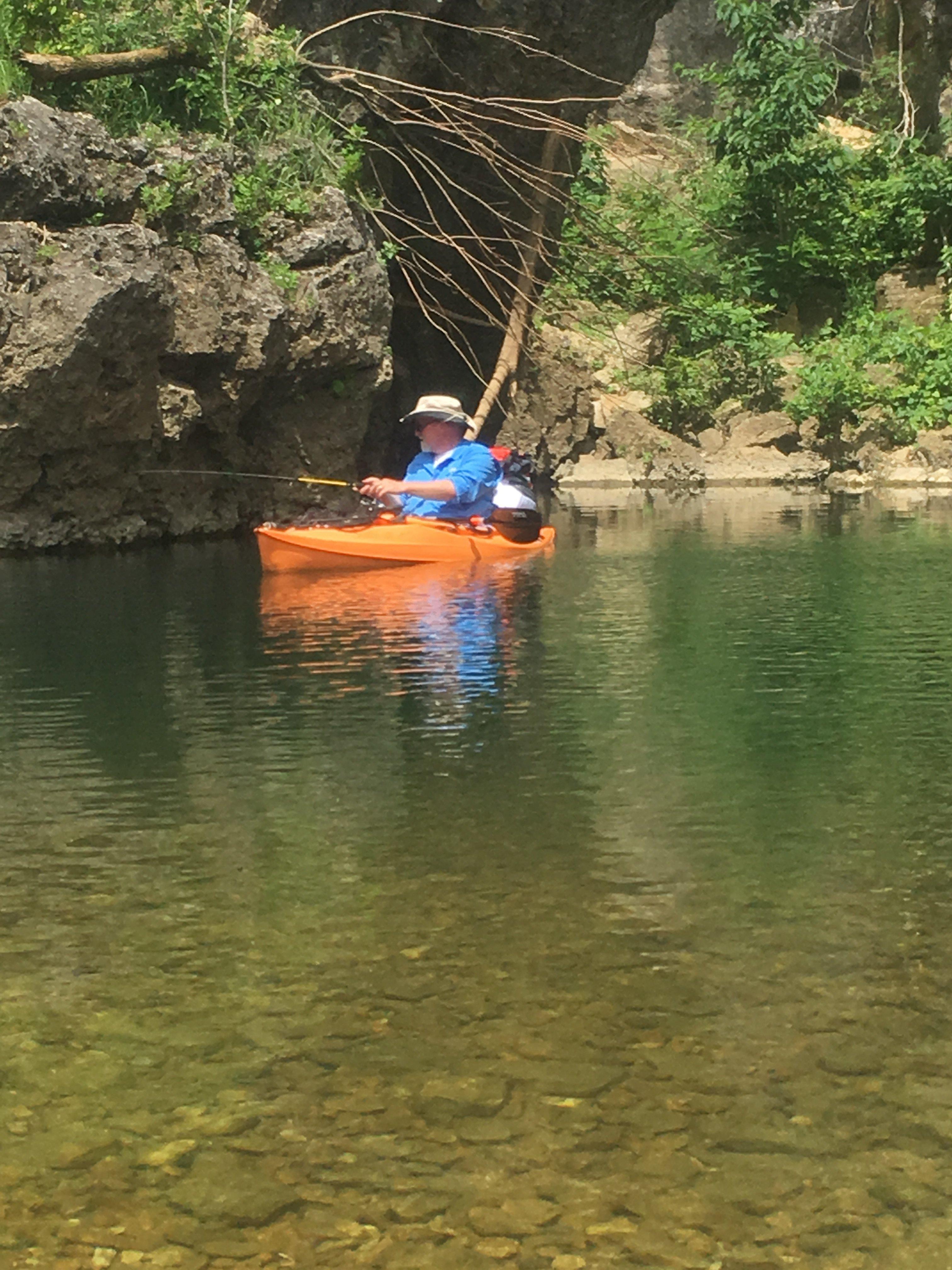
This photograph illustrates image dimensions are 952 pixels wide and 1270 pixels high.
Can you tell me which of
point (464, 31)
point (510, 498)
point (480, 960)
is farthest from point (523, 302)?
point (480, 960)

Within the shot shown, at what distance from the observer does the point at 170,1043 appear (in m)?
3.26

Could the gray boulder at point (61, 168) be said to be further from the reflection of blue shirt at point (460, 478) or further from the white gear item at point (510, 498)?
the white gear item at point (510, 498)

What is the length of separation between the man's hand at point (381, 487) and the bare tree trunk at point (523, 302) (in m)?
4.35

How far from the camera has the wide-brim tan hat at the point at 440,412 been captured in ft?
38.7

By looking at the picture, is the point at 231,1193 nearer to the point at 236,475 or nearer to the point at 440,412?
the point at 440,412

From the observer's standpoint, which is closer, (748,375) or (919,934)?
(919,934)

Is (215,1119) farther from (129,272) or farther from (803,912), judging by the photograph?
(129,272)

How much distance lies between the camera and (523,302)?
16.6 m

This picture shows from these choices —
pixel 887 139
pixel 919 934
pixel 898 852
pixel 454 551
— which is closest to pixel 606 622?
pixel 454 551

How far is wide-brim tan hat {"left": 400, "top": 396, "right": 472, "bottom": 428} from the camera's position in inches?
464

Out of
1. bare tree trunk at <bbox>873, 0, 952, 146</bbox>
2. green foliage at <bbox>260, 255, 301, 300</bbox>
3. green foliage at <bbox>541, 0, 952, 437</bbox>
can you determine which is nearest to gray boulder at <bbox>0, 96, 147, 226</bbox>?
green foliage at <bbox>260, 255, 301, 300</bbox>

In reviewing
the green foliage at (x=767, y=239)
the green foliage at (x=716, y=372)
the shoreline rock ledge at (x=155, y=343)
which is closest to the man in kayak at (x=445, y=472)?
the shoreline rock ledge at (x=155, y=343)

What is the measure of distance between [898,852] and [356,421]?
452 inches

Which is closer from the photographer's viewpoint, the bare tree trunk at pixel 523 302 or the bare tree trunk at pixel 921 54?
the bare tree trunk at pixel 523 302
